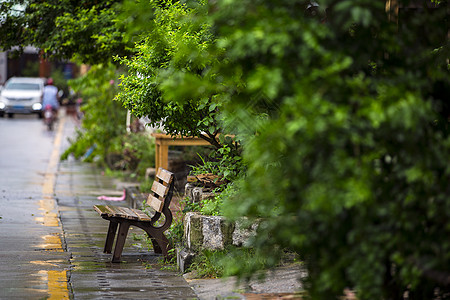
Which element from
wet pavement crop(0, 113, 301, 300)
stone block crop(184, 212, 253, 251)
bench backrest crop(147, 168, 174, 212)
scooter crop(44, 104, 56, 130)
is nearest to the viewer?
wet pavement crop(0, 113, 301, 300)

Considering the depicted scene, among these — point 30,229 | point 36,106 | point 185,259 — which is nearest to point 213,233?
point 185,259

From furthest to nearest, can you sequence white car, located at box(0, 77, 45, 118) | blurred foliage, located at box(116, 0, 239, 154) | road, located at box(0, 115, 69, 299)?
white car, located at box(0, 77, 45, 118) → blurred foliage, located at box(116, 0, 239, 154) → road, located at box(0, 115, 69, 299)

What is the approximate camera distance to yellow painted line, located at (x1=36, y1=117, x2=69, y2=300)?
6792 mm

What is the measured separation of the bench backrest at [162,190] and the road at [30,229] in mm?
1100

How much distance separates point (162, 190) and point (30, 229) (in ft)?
8.80

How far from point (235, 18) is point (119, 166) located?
13.1 m

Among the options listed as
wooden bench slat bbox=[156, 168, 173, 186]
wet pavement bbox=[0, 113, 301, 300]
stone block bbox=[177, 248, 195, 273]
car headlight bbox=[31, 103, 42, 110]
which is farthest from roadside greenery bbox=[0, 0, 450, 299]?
car headlight bbox=[31, 103, 42, 110]

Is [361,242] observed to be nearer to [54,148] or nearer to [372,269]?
[372,269]

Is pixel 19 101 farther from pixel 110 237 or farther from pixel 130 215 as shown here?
pixel 130 215

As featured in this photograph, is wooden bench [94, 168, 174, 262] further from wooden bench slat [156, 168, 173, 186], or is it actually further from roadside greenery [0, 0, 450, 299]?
roadside greenery [0, 0, 450, 299]

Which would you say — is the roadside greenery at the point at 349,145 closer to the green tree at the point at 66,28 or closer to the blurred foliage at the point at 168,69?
the blurred foliage at the point at 168,69

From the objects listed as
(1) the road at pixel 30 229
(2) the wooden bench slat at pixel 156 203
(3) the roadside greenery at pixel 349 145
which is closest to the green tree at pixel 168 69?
(2) the wooden bench slat at pixel 156 203

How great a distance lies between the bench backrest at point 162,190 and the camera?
26.7 ft

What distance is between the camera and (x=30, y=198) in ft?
43.3
